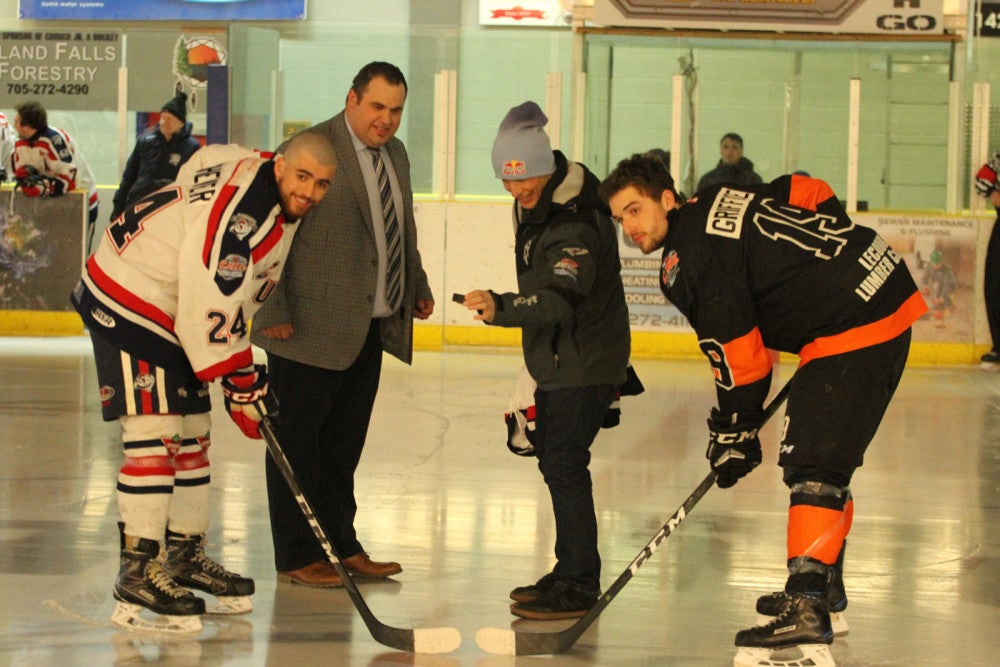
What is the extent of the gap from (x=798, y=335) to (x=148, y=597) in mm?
1768

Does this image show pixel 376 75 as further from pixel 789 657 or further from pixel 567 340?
pixel 789 657

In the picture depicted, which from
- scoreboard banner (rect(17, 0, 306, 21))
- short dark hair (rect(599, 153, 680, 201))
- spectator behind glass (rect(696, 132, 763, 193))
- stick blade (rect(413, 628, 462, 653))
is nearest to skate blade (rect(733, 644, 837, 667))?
stick blade (rect(413, 628, 462, 653))

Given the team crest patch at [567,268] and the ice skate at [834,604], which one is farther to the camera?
the team crest patch at [567,268]

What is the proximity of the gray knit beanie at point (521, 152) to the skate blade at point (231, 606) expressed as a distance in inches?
53.1

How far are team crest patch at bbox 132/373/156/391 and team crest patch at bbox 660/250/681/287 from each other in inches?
51.7

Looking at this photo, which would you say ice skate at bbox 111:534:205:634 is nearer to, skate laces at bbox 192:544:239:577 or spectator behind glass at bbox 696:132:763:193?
skate laces at bbox 192:544:239:577

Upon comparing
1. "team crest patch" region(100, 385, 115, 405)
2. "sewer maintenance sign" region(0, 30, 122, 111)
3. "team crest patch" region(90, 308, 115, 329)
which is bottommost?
"team crest patch" region(100, 385, 115, 405)

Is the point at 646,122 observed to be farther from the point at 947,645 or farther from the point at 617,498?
the point at 947,645

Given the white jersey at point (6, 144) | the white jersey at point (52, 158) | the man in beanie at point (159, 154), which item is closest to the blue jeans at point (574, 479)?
the man in beanie at point (159, 154)

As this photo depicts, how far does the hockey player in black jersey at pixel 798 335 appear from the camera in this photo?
328cm

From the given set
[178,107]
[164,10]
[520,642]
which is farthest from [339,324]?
[164,10]

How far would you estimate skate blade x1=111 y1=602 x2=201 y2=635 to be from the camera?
3506 millimetres

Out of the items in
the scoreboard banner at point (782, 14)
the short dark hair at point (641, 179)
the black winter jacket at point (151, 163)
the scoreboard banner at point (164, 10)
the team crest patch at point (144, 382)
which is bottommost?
the team crest patch at point (144, 382)

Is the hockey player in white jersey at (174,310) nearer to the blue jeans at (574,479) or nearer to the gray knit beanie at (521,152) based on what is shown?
the gray knit beanie at (521,152)
